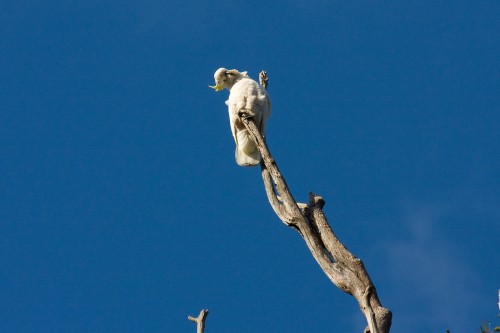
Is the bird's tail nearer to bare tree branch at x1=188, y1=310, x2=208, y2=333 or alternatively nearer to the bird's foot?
the bird's foot

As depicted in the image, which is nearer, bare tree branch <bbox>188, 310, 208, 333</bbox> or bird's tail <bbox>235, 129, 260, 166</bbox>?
bare tree branch <bbox>188, 310, 208, 333</bbox>

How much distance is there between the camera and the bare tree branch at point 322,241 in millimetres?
10547

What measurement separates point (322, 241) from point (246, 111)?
5.57 feet

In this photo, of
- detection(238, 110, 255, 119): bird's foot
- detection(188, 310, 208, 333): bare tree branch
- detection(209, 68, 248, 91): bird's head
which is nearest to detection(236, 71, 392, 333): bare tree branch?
detection(238, 110, 255, 119): bird's foot

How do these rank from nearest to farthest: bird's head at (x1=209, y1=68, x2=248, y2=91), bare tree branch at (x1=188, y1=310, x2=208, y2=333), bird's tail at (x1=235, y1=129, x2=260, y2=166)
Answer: bare tree branch at (x1=188, y1=310, x2=208, y2=333), bird's tail at (x1=235, y1=129, x2=260, y2=166), bird's head at (x1=209, y1=68, x2=248, y2=91)

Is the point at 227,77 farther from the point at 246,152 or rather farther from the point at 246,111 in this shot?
the point at 246,152

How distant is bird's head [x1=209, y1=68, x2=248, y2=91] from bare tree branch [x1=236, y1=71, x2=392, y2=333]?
0.74 meters

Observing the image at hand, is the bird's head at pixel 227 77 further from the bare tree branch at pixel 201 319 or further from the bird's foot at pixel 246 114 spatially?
the bare tree branch at pixel 201 319

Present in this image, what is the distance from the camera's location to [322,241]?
11422 millimetres

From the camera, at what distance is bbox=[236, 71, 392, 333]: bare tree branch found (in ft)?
34.6

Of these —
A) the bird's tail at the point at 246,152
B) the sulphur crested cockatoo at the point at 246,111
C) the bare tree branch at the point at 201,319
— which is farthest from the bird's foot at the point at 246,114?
the bare tree branch at the point at 201,319

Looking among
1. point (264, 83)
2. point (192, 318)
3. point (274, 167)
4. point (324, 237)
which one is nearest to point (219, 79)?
point (264, 83)

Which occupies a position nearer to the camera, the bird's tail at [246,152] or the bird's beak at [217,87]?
the bird's tail at [246,152]

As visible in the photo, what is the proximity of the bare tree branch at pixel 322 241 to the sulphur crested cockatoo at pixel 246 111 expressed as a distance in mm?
104
